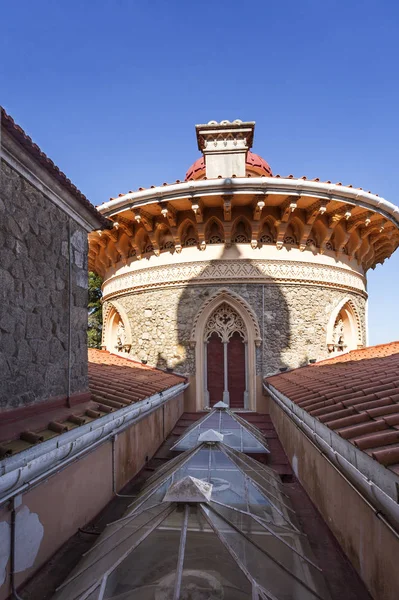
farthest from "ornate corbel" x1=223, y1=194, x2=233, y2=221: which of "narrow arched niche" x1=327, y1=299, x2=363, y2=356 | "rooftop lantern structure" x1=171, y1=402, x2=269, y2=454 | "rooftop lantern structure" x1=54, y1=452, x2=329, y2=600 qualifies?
"rooftop lantern structure" x1=54, y1=452, x2=329, y2=600

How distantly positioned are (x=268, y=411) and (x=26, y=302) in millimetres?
7637

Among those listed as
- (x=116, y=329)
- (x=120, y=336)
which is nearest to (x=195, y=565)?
(x=120, y=336)

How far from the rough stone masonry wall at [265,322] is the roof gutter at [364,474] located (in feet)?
20.4

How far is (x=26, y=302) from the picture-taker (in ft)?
11.6

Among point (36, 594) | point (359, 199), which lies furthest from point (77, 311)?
point (359, 199)

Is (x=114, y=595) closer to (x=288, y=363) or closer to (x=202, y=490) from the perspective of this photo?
(x=202, y=490)

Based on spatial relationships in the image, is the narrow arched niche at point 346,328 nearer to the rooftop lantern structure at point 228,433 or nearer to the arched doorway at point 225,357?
the arched doorway at point 225,357

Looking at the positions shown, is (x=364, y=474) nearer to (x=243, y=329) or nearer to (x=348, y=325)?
(x=243, y=329)

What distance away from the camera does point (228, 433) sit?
255 inches

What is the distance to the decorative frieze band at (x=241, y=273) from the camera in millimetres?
10125

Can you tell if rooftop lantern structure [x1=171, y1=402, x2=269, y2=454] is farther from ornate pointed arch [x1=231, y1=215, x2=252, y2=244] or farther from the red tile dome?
the red tile dome

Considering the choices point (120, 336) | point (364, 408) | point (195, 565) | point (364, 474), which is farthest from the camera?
point (120, 336)

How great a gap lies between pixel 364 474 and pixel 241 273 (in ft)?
25.7

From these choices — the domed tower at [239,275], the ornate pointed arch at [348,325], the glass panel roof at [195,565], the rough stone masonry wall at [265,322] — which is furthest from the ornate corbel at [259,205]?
the glass panel roof at [195,565]
